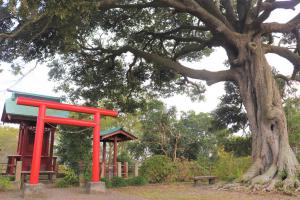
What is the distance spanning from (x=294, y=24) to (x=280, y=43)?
165 inches

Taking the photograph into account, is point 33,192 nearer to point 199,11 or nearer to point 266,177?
point 266,177

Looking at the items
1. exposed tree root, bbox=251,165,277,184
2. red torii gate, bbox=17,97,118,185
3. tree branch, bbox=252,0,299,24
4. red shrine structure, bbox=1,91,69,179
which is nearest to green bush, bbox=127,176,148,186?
red torii gate, bbox=17,97,118,185

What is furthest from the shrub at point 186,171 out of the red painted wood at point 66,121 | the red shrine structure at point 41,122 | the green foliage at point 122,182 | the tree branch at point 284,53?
the tree branch at point 284,53

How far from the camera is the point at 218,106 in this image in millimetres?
21938

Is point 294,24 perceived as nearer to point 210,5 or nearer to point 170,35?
point 210,5

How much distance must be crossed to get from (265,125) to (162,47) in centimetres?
820

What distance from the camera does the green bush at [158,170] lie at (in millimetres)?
16938

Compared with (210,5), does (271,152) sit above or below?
below

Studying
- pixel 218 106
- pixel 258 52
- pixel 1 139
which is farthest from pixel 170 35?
pixel 1 139

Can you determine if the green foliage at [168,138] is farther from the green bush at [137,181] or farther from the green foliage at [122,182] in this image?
the green foliage at [122,182]

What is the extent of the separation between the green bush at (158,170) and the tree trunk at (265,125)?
17.9ft

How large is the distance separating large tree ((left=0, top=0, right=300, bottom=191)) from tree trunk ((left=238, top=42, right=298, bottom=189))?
0.12ft

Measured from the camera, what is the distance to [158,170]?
17047mm

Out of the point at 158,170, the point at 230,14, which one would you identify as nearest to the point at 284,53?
the point at 230,14
